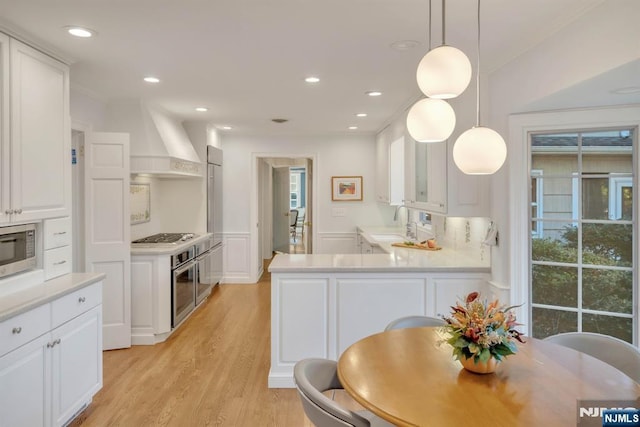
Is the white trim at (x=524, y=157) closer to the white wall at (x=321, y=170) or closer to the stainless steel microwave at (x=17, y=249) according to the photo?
the stainless steel microwave at (x=17, y=249)

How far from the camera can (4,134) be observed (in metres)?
2.41

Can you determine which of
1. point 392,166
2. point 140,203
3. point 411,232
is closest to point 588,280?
point 411,232

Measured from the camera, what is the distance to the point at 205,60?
10.2 feet

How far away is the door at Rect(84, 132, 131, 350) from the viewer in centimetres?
382

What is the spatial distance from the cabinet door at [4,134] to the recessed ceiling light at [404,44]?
2.30m

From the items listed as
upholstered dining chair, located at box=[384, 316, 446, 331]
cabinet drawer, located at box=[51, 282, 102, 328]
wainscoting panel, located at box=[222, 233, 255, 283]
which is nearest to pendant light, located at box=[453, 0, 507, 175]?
upholstered dining chair, located at box=[384, 316, 446, 331]

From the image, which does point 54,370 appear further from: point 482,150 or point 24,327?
point 482,150

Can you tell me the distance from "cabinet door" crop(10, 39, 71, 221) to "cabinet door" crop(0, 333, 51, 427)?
0.78 meters

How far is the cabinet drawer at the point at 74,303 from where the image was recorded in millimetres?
2438

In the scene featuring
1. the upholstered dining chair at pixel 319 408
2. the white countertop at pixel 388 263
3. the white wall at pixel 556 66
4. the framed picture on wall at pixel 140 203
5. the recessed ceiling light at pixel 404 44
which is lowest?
the upholstered dining chair at pixel 319 408

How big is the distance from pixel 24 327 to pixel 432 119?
2.23 m

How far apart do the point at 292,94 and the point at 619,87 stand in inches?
106

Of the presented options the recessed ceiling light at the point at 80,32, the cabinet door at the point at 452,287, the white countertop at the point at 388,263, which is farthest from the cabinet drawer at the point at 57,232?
the cabinet door at the point at 452,287

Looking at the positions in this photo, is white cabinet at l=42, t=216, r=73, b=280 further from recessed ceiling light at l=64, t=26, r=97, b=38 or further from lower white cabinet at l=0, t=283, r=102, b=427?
recessed ceiling light at l=64, t=26, r=97, b=38
